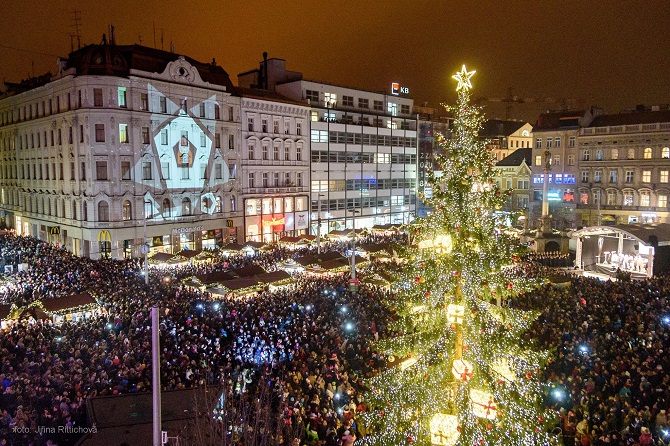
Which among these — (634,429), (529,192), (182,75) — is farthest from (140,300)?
(529,192)

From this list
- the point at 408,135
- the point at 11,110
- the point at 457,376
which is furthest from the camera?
the point at 408,135

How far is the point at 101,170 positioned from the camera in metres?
40.2

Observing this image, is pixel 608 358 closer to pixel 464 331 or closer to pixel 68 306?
pixel 464 331

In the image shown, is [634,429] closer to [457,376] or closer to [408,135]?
[457,376]

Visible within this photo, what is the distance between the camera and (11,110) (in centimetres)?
5366

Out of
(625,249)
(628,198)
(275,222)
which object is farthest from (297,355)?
(628,198)

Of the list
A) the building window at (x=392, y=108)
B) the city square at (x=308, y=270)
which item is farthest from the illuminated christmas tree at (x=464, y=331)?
the building window at (x=392, y=108)

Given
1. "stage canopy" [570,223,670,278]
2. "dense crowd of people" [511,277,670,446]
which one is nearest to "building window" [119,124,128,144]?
"dense crowd of people" [511,277,670,446]

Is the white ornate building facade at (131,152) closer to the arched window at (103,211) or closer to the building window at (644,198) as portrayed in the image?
the arched window at (103,211)

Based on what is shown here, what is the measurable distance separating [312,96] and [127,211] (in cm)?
2496

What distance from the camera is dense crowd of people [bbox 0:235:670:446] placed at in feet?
45.7

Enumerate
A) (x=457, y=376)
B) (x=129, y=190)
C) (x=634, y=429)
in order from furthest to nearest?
(x=129, y=190) → (x=634, y=429) → (x=457, y=376)

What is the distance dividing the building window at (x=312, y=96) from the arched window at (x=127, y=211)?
2326 centimetres

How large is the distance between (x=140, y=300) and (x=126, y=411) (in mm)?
11164
